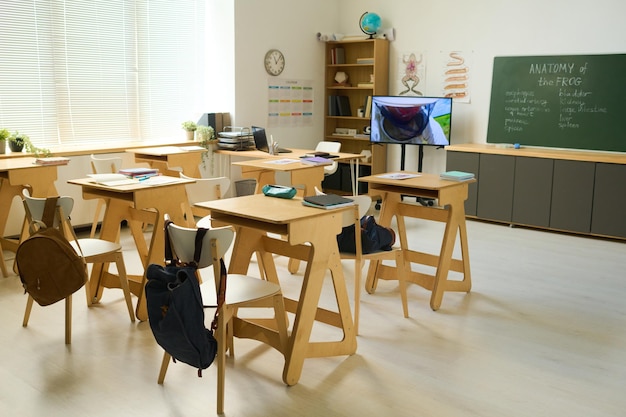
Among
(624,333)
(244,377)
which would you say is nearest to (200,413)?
(244,377)

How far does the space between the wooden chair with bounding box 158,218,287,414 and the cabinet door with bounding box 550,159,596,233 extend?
424 cm

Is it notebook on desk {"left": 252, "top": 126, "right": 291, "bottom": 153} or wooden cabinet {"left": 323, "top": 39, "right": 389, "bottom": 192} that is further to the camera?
wooden cabinet {"left": 323, "top": 39, "right": 389, "bottom": 192}

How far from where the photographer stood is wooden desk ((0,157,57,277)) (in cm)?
487

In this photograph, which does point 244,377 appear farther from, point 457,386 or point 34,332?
point 34,332

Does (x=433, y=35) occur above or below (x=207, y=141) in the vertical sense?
above

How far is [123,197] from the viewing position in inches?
154

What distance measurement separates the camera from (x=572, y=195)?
6.32 meters

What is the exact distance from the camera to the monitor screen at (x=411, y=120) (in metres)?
7.22

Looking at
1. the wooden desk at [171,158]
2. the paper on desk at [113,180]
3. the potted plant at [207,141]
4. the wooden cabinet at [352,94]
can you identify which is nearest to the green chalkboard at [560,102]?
the wooden cabinet at [352,94]

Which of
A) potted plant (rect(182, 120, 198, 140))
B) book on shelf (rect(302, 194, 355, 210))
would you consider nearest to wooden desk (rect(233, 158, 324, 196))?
book on shelf (rect(302, 194, 355, 210))

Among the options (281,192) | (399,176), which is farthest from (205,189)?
(399,176)

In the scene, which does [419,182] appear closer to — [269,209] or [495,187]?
[269,209]

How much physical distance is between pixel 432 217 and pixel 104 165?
3.09m

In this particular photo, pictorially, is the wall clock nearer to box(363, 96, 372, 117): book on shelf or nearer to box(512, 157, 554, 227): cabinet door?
box(363, 96, 372, 117): book on shelf
